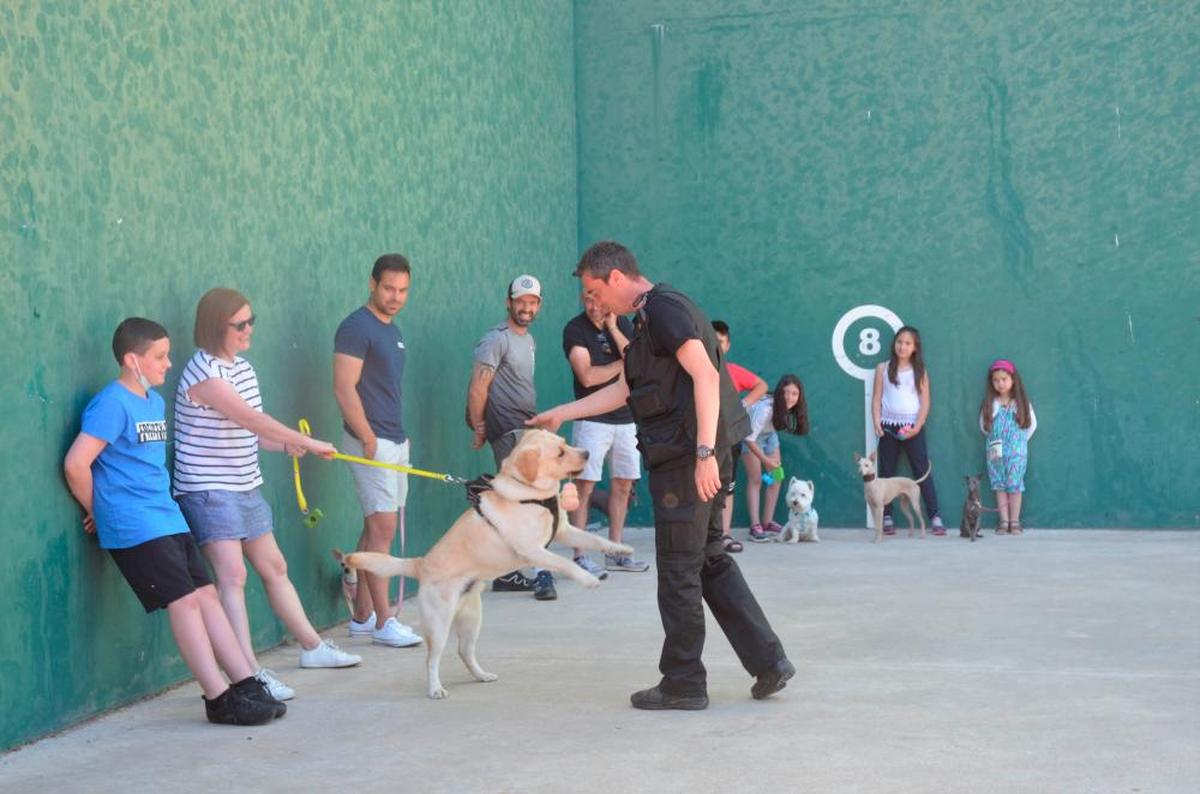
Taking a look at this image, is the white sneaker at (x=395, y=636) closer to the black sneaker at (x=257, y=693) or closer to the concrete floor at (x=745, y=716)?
the concrete floor at (x=745, y=716)

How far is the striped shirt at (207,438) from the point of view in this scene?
18.2ft

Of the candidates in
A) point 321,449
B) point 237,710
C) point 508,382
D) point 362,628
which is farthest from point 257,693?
point 508,382

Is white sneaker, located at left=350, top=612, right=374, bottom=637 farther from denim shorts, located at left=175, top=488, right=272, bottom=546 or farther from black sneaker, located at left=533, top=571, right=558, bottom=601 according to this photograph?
denim shorts, located at left=175, top=488, right=272, bottom=546

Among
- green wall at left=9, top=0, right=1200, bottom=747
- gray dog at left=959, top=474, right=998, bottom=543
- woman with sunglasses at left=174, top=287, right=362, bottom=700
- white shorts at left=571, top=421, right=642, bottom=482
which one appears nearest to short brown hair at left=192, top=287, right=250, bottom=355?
woman with sunglasses at left=174, top=287, right=362, bottom=700

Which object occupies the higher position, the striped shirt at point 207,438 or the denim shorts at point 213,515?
the striped shirt at point 207,438

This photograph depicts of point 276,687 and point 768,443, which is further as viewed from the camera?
point 768,443

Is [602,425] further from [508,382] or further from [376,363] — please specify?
[376,363]

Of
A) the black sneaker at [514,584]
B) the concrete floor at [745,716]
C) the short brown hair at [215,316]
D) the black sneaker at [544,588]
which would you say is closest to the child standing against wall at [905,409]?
the concrete floor at [745,716]

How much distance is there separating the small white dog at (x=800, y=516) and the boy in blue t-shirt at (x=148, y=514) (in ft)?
19.8

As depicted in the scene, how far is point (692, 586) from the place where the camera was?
17.3 ft

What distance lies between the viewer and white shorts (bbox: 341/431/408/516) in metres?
6.88

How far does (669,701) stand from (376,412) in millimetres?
2323

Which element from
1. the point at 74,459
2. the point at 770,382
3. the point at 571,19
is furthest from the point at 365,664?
the point at 571,19

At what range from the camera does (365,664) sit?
20.8 ft
